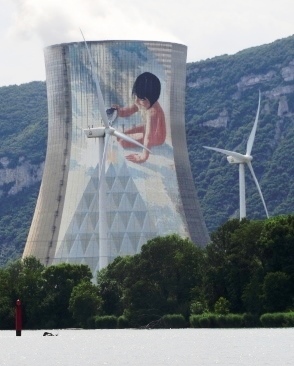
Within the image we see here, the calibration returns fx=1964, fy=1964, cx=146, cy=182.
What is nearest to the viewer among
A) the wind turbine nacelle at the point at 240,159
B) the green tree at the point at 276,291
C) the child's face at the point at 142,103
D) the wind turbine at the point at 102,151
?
the green tree at the point at 276,291

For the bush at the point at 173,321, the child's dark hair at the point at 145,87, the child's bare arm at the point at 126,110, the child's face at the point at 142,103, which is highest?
the child's dark hair at the point at 145,87

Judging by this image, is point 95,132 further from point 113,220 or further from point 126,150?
point 113,220

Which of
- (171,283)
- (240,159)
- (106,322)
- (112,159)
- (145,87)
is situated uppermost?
(145,87)

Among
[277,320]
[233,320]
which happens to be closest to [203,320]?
[233,320]

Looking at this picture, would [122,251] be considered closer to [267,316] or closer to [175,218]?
[175,218]

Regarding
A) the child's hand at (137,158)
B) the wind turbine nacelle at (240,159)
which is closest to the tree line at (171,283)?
the wind turbine nacelle at (240,159)

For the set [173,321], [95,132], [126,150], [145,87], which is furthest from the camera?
[126,150]

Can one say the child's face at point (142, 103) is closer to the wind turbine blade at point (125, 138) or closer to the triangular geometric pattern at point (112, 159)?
the triangular geometric pattern at point (112, 159)
